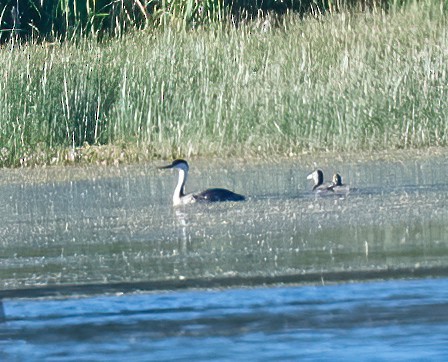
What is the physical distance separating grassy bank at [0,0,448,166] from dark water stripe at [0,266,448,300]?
214 inches

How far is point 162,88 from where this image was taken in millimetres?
13570

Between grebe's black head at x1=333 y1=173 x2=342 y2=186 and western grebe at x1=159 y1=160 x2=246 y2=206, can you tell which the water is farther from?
grebe's black head at x1=333 y1=173 x2=342 y2=186

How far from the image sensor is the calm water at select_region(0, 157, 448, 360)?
20.1 ft

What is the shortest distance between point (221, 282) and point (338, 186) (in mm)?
3306

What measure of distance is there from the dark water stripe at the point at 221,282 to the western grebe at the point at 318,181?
2928mm

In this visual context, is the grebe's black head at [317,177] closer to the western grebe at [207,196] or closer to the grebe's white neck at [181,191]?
the western grebe at [207,196]

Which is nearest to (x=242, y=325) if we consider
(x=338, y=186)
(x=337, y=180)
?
(x=338, y=186)

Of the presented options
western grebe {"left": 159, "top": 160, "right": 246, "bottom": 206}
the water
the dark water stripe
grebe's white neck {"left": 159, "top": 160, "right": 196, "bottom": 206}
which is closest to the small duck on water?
western grebe {"left": 159, "top": 160, "right": 246, "bottom": 206}

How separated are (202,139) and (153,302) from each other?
20.5 feet

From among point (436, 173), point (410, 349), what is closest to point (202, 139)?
point (436, 173)

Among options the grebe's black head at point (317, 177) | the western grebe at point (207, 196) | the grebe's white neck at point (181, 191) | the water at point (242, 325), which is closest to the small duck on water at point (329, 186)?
the grebe's black head at point (317, 177)

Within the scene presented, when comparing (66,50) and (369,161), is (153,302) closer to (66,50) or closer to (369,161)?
(369,161)

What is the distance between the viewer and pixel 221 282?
24.0 ft

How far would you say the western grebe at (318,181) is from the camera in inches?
407
